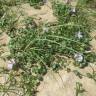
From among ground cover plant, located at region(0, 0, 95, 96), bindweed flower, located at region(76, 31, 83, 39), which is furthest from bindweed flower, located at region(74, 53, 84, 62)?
bindweed flower, located at region(76, 31, 83, 39)

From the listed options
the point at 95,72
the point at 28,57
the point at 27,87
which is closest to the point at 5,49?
the point at 28,57

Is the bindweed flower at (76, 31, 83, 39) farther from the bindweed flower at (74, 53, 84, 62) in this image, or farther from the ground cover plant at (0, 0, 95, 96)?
the bindweed flower at (74, 53, 84, 62)

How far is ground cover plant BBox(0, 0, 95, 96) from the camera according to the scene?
3643mm

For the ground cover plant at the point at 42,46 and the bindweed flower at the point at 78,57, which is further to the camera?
the bindweed flower at the point at 78,57

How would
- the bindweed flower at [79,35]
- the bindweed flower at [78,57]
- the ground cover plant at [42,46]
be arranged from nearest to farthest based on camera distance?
the ground cover plant at [42,46] < the bindweed flower at [78,57] < the bindweed flower at [79,35]

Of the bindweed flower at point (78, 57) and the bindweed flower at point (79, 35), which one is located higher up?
the bindweed flower at point (79, 35)

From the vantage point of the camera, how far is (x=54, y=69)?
12.5 feet

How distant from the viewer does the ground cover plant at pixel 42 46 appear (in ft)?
12.0

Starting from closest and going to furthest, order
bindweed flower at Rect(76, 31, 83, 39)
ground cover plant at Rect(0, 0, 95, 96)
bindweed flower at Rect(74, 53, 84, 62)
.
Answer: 1. ground cover plant at Rect(0, 0, 95, 96)
2. bindweed flower at Rect(74, 53, 84, 62)
3. bindweed flower at Rect(76, 31, 83, 39)

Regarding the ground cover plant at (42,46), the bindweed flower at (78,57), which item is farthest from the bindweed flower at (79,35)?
the bindweed flower at (78,57)

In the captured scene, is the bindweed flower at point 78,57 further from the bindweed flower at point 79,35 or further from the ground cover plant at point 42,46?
the bindweed flower at point 79,35

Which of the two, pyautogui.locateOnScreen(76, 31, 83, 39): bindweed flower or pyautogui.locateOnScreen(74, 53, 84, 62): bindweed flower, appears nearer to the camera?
pyautogui.locateOnScreen(74, 53, 84, 62): bindweed flower

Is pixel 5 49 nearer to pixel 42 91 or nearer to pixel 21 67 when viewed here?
pixel 21 67

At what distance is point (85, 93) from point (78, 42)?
639mm
